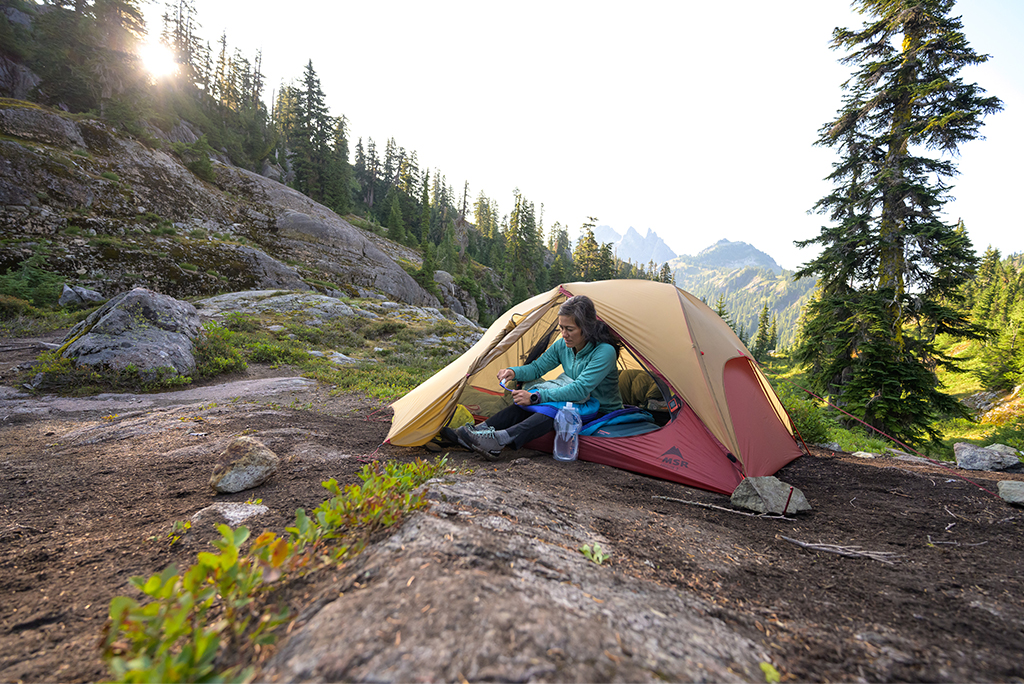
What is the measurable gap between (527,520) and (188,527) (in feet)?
7.68

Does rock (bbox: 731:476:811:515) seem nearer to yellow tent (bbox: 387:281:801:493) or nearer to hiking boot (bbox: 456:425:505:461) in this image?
yellow tent (bbox: 387:281:801:493)

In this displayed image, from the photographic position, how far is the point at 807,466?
213 inches

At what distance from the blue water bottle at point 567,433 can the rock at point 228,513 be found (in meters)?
3.01

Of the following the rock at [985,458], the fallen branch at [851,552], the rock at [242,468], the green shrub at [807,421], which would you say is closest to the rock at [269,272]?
the rock at [242,468]

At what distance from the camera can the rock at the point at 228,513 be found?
281 centimetres

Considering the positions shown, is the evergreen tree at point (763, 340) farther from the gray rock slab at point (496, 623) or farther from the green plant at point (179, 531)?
the green plant at point (179, 531)

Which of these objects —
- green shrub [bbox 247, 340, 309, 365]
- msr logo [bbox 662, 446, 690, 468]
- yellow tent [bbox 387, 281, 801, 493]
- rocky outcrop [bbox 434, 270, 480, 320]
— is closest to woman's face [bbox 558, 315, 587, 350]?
yellow tent [bbox 387, 281, 801, 493]

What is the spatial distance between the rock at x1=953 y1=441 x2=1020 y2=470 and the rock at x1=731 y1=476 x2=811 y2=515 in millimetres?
3944

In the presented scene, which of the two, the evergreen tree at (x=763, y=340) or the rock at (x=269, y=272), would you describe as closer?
the rock at (x=269, y=272)

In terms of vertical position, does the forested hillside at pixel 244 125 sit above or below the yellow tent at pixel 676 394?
above

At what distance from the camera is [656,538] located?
295cm

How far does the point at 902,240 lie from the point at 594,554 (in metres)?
13.8

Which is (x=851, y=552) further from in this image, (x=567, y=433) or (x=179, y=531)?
(x=179, y=531)

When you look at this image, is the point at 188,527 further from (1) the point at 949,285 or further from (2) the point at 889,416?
(1) the point at 949,285
